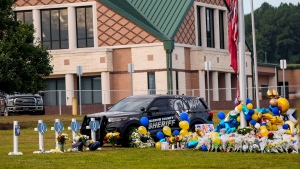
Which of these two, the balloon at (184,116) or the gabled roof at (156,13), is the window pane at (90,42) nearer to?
the gabled roof at (156,13)

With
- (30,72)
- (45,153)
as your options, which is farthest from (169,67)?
(45,153)

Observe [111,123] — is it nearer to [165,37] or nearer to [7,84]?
[7,84]

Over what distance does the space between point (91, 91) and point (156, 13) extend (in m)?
6.66

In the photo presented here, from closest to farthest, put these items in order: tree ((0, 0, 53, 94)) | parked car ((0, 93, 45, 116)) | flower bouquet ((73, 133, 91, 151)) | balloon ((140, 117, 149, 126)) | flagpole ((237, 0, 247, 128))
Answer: flower bouquet ((73, 133, 91, 151)), flagpole ((237, 0, 247, 128)), balloon ((140, 117, 149, 126)), tree ((0, 0, 53, 94)), parked car ((0, 93, 45, 116))

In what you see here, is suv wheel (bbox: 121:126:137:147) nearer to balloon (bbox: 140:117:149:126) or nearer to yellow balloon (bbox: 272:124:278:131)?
balloon (bbox: 140:117:149:126)

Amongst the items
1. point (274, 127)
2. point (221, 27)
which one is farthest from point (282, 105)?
point (221, 27)

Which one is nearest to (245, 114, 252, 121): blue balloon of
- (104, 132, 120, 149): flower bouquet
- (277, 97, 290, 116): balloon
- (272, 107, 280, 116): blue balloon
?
(272, 107, 280, 116): blue balloon

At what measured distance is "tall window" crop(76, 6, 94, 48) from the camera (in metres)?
60.6

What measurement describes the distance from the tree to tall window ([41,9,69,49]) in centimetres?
1907

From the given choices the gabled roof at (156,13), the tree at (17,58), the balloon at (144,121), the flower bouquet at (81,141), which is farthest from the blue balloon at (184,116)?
the gabled roof at (156,13)

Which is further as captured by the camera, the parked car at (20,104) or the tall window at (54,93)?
the tall window at (54,93)

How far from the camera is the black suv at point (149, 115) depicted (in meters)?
27.0

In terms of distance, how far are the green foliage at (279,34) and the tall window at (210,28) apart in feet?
263

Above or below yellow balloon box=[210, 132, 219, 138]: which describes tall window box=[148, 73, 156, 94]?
above
